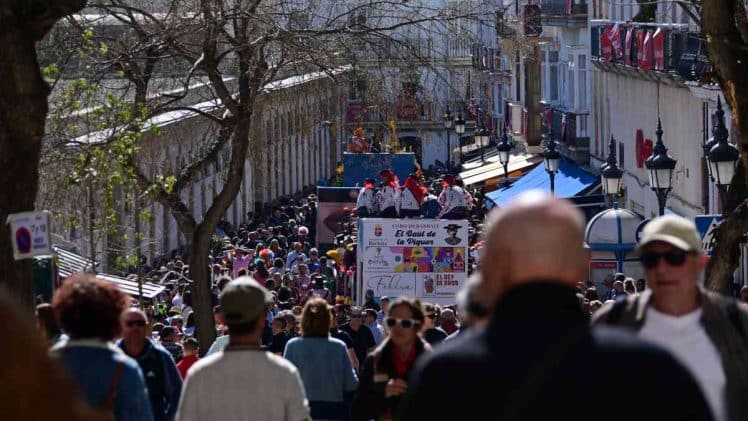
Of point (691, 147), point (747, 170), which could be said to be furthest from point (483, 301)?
point (691, 147)

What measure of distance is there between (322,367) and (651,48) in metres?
26.7

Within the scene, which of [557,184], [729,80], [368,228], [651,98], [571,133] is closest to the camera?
[729,80]

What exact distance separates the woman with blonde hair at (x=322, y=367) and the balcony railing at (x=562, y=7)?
39425 millimetres

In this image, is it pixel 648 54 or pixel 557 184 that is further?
pixel 557 184

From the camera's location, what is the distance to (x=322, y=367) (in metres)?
9.73

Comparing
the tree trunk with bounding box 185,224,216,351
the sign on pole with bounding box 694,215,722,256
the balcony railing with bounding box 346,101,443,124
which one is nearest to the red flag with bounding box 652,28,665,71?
the balcony railing with bounding box 346,101,443,124

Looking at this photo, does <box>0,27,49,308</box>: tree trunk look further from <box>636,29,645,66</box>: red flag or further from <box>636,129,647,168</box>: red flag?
<box>636,129,647,168</box>: red flag

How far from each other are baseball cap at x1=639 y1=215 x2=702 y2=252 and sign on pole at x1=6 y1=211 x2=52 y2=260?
6174mm

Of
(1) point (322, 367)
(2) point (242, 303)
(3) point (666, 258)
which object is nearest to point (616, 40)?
(1) point (322, 367)

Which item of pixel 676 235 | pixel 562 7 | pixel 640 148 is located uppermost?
pixel 562 7

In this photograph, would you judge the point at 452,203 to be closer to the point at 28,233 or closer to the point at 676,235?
the point at 28,233

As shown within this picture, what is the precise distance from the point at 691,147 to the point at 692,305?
29.3 metres

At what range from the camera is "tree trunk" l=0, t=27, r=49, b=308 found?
1116cm

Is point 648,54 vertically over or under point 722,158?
over
